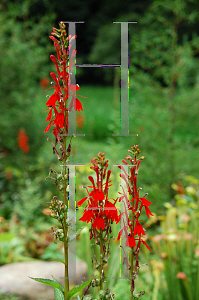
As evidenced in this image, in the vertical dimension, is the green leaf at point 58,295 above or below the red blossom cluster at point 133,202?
below

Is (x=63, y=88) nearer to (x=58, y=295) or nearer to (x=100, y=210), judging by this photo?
(x=100, y=210)

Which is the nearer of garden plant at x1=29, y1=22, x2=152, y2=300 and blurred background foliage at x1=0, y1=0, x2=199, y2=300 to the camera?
garden plant at x1=29, y1=22, x2=152, y2=300

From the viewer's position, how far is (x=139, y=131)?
7.99 ft

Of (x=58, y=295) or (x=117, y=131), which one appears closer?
(x=58, y=295)

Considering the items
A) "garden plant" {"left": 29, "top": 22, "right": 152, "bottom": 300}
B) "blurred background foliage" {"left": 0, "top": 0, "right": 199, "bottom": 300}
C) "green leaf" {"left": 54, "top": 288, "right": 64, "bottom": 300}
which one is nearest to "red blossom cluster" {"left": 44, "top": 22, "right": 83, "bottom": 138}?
"garden plant" {"left": 29, "top": 22, "right": 152, "bottom": 300}

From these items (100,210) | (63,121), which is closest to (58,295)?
(100,210)

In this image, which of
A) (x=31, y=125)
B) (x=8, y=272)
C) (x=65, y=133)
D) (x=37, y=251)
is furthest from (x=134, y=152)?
(x=31, y=125)

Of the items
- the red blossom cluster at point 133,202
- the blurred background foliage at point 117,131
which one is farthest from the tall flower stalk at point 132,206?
the blurred background foliage at point 117,131

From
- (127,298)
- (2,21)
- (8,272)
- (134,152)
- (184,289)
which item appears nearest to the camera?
(134,152)

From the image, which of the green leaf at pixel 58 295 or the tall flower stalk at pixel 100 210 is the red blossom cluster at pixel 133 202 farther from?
the green leaf at pixel 58 295

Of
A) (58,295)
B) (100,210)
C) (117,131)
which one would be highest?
(117,131)

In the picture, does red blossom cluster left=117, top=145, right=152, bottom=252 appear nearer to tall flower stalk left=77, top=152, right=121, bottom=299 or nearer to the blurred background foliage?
tall flower stalk left=77, top=152, right=121, bottom=299

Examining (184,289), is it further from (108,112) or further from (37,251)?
(108,112)

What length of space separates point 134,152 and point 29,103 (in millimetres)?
2666
